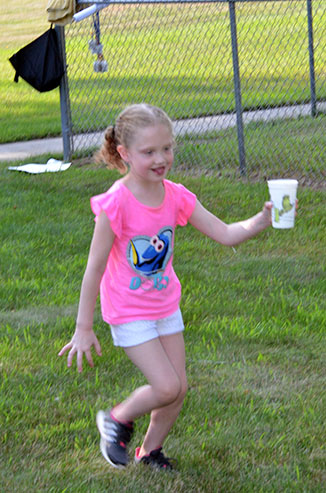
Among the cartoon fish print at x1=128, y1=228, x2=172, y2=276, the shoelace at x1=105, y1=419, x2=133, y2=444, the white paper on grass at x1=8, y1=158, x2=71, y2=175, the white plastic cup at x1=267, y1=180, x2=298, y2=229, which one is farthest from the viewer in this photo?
the white paper on grass at x1=8, y1=158, x2=71, y2=175

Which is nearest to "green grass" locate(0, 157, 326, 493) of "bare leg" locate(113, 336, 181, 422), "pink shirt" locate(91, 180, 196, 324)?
"bare leg" locate(113, 336, 181, 422)

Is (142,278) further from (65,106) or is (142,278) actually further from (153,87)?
(153,87)

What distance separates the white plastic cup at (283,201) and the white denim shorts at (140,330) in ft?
1.77

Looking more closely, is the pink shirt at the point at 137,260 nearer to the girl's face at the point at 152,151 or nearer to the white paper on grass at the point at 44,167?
the girl's face at the point at 152,151

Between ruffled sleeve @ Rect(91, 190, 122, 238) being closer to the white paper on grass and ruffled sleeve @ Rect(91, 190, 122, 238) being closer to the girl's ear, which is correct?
the girl's ear

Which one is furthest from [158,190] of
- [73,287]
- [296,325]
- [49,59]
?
[49,59]

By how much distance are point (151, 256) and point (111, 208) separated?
0.23 m

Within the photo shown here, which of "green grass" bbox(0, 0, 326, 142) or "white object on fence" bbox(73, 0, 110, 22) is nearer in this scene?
"white object on fence" bbox(73, 0, 110, 22)

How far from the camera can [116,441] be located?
306 centimetres

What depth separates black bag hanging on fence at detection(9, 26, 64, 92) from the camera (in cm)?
824

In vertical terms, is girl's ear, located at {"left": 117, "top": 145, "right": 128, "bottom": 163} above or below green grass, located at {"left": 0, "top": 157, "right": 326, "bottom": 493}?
above

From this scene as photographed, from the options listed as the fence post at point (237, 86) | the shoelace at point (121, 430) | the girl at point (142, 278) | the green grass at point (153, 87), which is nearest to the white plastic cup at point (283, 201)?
the girl at point (142, 278)

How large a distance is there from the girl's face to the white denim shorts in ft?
1.70

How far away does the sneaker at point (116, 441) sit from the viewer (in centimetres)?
305
